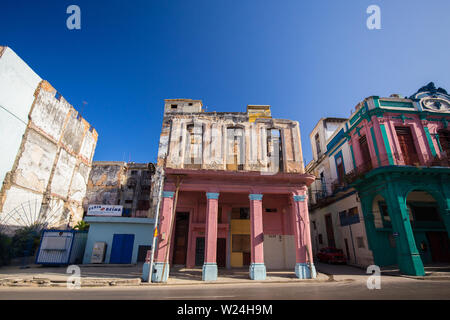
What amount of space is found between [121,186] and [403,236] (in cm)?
4216

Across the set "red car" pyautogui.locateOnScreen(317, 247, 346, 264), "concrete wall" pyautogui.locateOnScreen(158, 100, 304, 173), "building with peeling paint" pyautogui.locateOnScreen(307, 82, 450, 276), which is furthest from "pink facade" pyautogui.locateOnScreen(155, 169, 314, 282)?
"building with peeling paint" pyautogui.locateOnScreen(307, 82, 450, 276)

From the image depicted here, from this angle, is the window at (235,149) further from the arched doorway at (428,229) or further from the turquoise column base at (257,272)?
the arched doorway at (428,229)

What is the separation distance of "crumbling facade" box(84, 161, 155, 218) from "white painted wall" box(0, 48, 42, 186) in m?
18.3

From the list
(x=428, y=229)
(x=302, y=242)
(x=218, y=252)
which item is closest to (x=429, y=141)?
(x=428, y=229)

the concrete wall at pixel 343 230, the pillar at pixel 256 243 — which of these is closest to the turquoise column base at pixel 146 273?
the pillar at pixel 256 243

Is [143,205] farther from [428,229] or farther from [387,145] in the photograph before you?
[428,229]

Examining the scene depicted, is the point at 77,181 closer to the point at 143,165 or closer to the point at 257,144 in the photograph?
the point at 143,165

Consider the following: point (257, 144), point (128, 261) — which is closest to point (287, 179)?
point (257, 144)

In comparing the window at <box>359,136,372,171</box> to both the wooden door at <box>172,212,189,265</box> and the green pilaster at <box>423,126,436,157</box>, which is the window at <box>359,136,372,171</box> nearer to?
the green pilaster at <box>423,126,436,157</box>

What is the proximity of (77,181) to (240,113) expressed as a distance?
86.4ft

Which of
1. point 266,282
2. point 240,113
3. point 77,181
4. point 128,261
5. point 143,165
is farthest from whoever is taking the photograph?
point 143,165

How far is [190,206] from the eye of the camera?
17125 mm

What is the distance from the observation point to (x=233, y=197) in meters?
17.3

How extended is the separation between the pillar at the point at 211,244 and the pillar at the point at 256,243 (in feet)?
6.96
